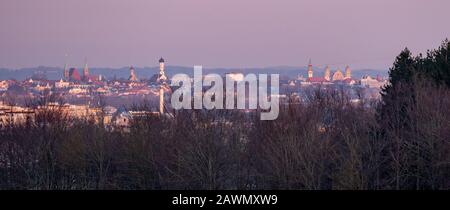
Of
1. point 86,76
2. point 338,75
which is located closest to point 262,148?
point 338,75

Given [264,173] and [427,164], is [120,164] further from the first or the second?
[427,164]

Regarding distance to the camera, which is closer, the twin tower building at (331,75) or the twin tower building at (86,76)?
the twin tower building at (331,75)

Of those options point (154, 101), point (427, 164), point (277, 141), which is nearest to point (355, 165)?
point (427, 164)

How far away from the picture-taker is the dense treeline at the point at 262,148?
2086 centimetres

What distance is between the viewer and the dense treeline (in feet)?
68.4

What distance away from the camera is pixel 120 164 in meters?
24.5

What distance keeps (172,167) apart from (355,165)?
23.6ft

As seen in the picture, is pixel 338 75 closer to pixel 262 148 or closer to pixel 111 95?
pixel 111 95
